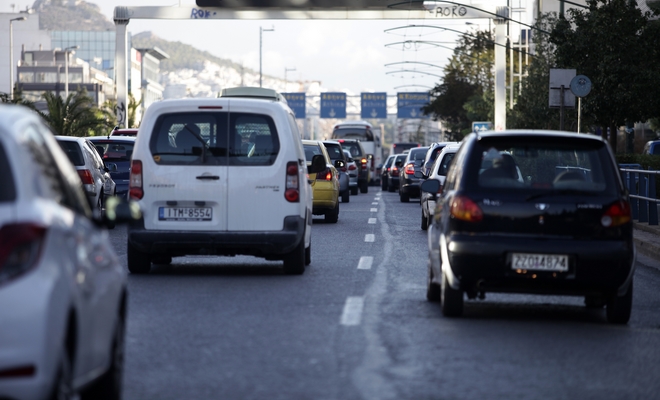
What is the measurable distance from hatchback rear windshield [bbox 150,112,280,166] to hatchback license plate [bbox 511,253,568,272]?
4.05 m

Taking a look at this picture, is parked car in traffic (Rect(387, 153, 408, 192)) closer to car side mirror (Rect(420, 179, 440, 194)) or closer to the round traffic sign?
the round traffic sign

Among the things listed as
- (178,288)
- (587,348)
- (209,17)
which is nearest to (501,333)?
(587,348)

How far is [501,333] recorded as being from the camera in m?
9.25

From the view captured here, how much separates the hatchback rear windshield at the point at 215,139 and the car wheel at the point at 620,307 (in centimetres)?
426

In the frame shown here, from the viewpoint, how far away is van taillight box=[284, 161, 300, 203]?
43.0 feet

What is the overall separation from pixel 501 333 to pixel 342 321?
4.01ft

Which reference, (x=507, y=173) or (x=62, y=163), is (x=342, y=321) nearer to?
(x=507, y=173)

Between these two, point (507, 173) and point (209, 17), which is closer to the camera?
point (507, 173)

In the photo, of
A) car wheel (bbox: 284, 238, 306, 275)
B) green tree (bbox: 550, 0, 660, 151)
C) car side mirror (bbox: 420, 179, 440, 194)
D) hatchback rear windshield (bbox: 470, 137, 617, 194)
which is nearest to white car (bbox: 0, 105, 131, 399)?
hatchback rear windshield (bbox: 470, 137, 617, 194)

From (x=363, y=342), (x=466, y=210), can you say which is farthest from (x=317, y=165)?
(x=363, y=342)

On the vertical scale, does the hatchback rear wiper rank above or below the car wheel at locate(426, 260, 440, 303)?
above

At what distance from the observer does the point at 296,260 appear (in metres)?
13.4

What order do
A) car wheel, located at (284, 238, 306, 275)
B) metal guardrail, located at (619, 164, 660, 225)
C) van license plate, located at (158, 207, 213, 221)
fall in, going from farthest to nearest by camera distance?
1. metal guardrail, located at (619, 164, 660, 225)
2. car wheel, located at (284, 238, 306, 275)
3. van license plate, located at (158, 207, 213, 221)

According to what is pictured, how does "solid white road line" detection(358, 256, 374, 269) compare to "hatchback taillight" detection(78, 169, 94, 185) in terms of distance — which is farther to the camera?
"hatchback taillight" detection(78, 169, 94, 185)
